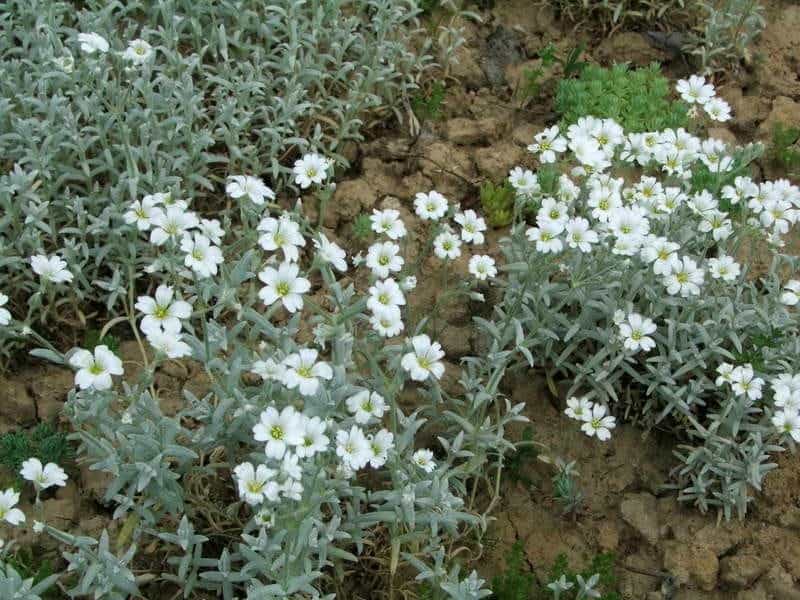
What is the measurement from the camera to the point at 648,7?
548cm

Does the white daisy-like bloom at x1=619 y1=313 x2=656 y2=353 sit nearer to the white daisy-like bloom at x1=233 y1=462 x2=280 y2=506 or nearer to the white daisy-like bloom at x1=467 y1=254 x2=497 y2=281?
the white daisy-like bloom at x1=467 y1=254 x2=497 y2=281

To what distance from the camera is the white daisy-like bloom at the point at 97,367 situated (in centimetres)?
284

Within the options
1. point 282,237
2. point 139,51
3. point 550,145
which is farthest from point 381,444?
point 139,51

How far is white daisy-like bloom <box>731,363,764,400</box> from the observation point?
369 centimetres

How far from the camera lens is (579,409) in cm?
388

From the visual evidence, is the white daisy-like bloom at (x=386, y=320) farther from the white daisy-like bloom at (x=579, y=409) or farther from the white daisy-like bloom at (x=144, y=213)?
the white daisy-like bloom at (x=579, y=409)

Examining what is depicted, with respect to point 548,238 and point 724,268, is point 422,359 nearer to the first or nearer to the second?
point 548,238

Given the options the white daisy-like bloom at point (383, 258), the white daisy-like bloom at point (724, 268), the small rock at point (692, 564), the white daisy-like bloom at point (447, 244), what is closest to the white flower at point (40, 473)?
the white daisy-like bloom at point (383, 258)

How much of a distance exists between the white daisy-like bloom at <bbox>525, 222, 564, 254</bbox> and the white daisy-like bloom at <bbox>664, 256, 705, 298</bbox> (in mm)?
465

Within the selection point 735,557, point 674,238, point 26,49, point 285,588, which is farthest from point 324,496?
point 26,49

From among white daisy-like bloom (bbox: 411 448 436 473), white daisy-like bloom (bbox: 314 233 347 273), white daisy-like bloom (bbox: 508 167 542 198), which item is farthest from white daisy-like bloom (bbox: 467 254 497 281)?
white daisy-like bloom (bbox: 411 448 436 473)

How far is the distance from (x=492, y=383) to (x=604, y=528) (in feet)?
2.47

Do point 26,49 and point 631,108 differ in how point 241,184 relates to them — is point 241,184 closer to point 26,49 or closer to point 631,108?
point 26,49

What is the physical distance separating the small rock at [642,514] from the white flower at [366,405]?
49.2 inches
